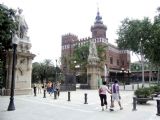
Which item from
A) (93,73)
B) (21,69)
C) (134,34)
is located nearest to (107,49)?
(134,34)

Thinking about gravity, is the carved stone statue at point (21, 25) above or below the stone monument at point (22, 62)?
above

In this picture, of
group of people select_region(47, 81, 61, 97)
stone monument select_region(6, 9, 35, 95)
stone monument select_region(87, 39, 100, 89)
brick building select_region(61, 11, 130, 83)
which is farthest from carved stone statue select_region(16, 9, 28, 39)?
brick building select_region(61, 11, 130, 83)

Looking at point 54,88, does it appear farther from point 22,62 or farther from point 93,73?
point 93,73

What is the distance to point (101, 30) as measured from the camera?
7975 centimetres

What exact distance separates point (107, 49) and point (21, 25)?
5722cm

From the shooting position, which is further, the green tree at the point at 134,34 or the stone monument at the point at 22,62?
the green tree at the point at 134,34

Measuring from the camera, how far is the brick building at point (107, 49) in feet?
259

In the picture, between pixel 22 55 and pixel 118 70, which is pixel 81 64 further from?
pixel 118 70

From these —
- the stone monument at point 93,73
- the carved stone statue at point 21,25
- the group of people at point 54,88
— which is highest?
the carved stone statue at point 21,25

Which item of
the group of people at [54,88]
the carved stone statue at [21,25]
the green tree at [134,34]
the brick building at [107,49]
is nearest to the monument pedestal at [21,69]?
the carved stone statue at [21,25]

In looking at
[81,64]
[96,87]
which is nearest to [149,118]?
[96,87]

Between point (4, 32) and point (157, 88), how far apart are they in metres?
14.8

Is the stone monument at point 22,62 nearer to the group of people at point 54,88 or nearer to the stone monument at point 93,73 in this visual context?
the group of people at point 54,88

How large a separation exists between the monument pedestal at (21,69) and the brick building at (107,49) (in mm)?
47616
